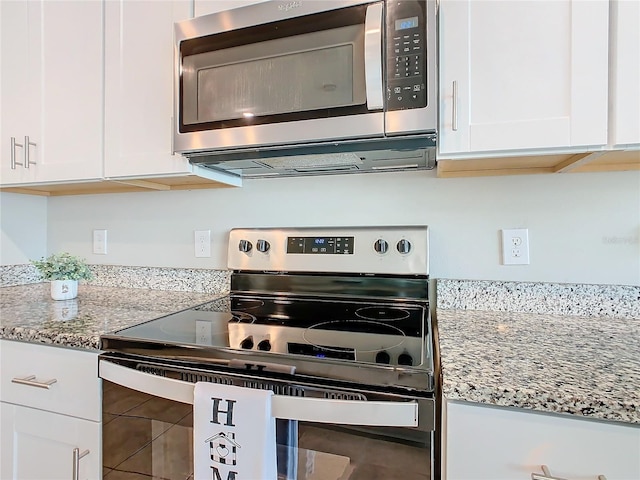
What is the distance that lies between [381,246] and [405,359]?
20.9 inches

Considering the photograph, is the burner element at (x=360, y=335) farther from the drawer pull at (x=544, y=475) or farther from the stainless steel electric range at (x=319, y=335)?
the drawer pull at (x=544, y=475)

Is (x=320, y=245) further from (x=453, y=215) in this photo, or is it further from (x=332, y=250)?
(x=453, y=215)

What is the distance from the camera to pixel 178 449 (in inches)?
32.6

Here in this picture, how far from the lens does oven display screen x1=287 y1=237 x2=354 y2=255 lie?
50.5 inches

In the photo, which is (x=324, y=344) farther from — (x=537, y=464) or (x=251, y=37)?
(x=251, y=37)

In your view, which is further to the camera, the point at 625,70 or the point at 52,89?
the point at 52,89

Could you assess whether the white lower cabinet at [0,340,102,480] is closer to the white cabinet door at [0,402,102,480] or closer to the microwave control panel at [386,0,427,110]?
the white cabinet door at [0,402,102,480]

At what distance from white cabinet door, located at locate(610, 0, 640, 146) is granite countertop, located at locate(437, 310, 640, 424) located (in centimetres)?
48

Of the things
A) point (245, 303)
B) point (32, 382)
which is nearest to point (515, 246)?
point (245, 303)

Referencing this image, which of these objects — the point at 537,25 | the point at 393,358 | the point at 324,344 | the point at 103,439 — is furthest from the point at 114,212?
the point at 537,25

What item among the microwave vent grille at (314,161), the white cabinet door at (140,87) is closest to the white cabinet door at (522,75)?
the microwave vent grille at (314,161)

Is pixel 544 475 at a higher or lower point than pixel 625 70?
lower

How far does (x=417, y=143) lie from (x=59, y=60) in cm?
139

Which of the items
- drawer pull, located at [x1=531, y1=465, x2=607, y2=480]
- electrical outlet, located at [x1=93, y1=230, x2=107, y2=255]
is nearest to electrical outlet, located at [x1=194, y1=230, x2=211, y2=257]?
electrical outlet, located at [x1=93, y1=230, x2=107, y2=255]
